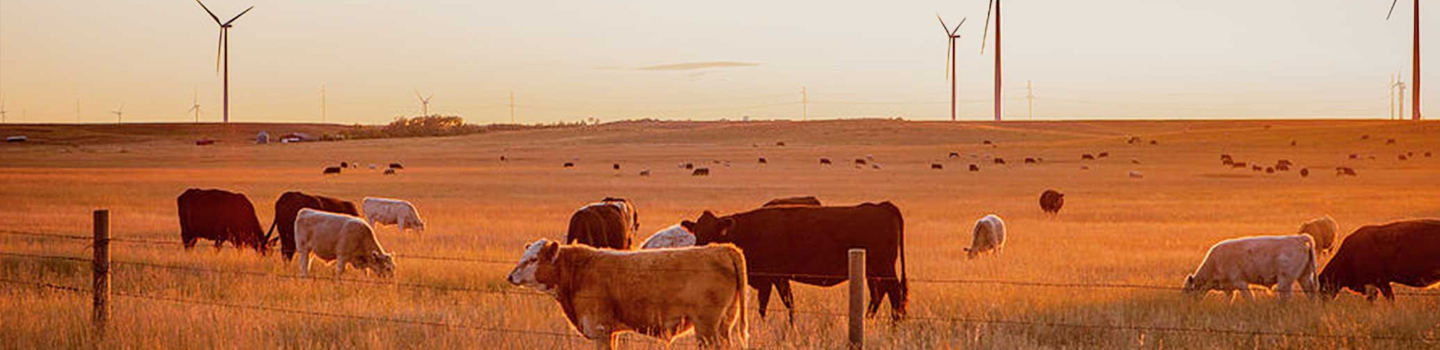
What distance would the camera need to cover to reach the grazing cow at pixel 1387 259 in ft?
45.9

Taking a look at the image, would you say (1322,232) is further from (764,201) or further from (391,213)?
(764,201)

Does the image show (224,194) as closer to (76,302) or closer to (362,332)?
(76,302)

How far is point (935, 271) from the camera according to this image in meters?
18.5

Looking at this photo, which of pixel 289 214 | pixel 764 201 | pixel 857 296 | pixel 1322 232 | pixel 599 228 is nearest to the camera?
pixel 857 296

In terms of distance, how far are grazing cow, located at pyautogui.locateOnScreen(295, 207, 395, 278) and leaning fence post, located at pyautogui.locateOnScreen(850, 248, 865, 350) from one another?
963 centimetres

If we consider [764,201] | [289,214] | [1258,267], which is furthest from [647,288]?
[764,201]

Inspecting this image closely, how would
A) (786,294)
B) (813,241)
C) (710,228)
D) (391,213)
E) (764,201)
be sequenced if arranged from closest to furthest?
1. (786,294)
2. (710,228)
3. (813,241)
4. (391,213)
5. (764,201)

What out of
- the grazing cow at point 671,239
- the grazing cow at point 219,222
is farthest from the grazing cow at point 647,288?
the grazing cow at point 219,222

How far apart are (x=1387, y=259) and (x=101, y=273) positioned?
488 inches

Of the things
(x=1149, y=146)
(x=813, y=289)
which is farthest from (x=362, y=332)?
(x=1149, y=146)

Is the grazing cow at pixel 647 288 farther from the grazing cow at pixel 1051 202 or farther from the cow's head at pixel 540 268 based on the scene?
the grazing cow at pixel 1051 202

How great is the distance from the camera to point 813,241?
44.8 feet

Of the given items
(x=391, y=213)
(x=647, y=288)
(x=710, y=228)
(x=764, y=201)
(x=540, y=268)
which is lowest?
(x=764, y=201)

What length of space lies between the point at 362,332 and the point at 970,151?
86552mm
